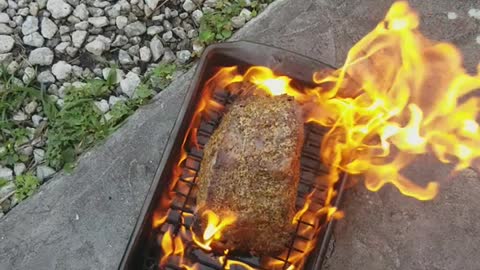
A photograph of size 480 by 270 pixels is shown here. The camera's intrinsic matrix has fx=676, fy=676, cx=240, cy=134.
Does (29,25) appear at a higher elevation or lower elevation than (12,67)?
higher

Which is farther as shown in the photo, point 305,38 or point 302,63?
point 305,38

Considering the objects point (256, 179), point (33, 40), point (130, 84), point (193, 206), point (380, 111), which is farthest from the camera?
point (33, 40)

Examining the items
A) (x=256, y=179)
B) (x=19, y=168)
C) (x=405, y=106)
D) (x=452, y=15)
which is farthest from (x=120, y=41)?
(x=452, y=15)

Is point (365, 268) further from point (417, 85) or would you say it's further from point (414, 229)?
point (417, 85)

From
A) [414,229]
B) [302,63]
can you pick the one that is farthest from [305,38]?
[414,229]

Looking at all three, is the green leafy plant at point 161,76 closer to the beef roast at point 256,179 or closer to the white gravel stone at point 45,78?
the white gravel stone at point 45,78

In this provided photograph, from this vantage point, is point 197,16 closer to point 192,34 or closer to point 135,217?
point 192,34
